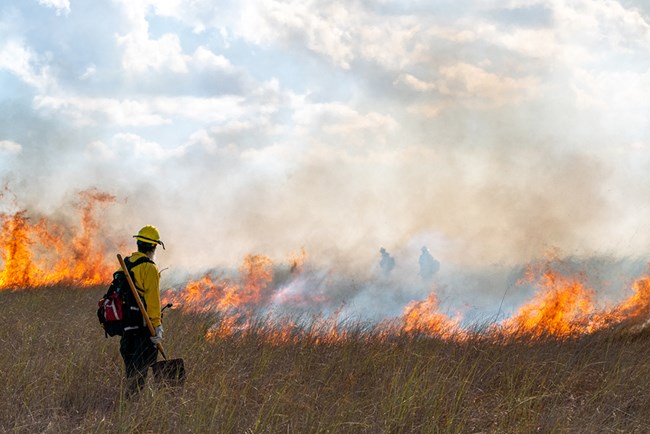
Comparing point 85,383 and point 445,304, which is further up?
point 85,383

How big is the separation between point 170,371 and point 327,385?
1581 mm

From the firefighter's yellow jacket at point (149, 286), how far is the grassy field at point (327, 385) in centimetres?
70

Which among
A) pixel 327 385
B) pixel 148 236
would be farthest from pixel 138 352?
pixel 327 385

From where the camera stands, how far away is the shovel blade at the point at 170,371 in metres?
5.86

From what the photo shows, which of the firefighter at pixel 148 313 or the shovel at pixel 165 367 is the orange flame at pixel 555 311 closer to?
the shovel at pixel 165 367

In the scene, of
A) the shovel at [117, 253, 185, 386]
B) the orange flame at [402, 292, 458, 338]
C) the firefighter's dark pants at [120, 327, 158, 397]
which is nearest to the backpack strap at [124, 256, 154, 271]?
the shovel at [117, 253, 185, 386]

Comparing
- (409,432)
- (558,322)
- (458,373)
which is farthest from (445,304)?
(409,432)

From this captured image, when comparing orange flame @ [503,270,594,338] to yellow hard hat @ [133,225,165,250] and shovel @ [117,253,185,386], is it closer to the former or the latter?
shovel @ [117,253,185,386]

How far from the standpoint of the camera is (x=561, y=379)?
6816 mm

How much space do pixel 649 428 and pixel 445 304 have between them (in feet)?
16.0

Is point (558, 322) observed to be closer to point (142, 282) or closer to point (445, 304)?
point (445, 304)

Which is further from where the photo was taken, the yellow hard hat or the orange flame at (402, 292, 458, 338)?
the orange flame at (402, 292, 458, 338)

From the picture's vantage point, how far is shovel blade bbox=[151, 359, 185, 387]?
586cm

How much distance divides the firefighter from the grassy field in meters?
0.32
